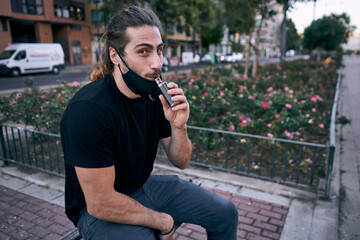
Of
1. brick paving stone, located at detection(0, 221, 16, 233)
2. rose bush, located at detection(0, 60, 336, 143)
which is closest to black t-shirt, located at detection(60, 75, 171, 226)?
brick paving stone, located at detection(0, 221, 16, 233)

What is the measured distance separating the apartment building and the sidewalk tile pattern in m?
1.96

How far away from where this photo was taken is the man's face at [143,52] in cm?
164

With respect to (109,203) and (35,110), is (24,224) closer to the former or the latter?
(109,203)

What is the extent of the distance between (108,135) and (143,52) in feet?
1.82

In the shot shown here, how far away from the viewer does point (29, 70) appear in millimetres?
8352

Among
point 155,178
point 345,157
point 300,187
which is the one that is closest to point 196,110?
point 300,187

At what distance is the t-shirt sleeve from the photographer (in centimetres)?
139

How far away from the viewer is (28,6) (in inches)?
130

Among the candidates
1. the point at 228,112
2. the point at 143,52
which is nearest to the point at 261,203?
the point at 228,112

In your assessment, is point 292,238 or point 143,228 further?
point 292,238

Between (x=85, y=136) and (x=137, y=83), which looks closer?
(x=85, y=136)

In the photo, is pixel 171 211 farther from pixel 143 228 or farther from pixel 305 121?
pixel 305 121

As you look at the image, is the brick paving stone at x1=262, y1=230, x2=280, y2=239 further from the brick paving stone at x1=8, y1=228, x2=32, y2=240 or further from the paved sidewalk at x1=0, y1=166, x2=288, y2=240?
the brick paving stone at x1=8, y1=228, x2=32, y2=240

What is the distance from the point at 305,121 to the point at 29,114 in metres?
5.13
